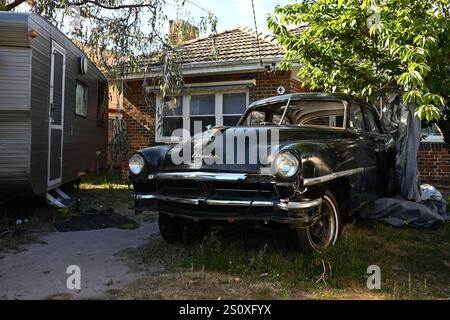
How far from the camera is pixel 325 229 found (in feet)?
14.4

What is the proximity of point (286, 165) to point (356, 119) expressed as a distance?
227cm

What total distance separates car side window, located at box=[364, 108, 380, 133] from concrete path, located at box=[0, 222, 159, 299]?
10.5 feet

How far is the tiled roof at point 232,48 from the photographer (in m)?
9.52

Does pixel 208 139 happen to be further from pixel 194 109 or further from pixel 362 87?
pixel 194 109

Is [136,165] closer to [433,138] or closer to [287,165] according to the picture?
[287,165]

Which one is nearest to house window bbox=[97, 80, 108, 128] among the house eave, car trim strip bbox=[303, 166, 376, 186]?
the house eave

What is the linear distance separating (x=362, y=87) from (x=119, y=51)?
15.9ft

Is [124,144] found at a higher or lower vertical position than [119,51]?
lower

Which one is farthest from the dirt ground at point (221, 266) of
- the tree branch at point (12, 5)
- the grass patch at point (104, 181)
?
the tree branch at point (12, 5)

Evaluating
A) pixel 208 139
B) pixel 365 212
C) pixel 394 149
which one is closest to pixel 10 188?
pixel 208 139

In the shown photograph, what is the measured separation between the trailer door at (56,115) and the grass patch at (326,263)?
2143mm

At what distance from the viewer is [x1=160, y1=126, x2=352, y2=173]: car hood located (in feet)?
12.8

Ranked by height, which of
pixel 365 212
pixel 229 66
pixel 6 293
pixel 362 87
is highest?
pixel 229 66

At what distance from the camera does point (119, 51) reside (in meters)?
8.65
